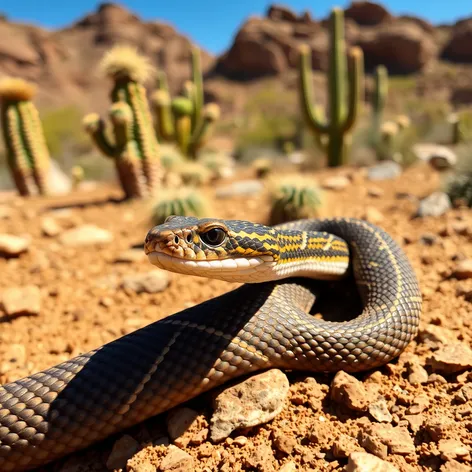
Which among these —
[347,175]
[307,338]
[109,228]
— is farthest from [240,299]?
[347,175]

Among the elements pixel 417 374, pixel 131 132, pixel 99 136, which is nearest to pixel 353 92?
pixel 131 132

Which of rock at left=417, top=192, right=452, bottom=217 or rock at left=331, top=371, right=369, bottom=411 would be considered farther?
rock at left=417, top=192, right=452, bottom=217

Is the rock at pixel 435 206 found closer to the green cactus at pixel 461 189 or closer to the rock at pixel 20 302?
the green cactus at pixel 461 189

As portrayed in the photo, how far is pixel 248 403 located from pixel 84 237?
4.93 meters

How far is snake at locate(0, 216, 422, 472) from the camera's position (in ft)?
8.32

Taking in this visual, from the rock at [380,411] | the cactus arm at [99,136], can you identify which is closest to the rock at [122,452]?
the rock at [380,411]

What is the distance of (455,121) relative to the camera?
1598cm

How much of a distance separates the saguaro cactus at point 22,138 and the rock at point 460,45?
65.8m

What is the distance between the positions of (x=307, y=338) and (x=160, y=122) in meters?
10.8

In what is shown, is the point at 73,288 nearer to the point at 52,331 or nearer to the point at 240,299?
the point at 52,331

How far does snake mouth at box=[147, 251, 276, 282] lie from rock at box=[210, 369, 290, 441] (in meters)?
0.77

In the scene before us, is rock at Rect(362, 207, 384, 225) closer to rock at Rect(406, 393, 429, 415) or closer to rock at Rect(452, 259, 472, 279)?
rock at Rect(452, 259, 472, 279)

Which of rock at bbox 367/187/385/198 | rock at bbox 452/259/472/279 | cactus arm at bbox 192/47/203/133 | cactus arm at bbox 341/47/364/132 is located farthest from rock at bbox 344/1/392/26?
rock at bbox 452/259/472/279

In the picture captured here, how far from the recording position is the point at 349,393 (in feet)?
9.04
